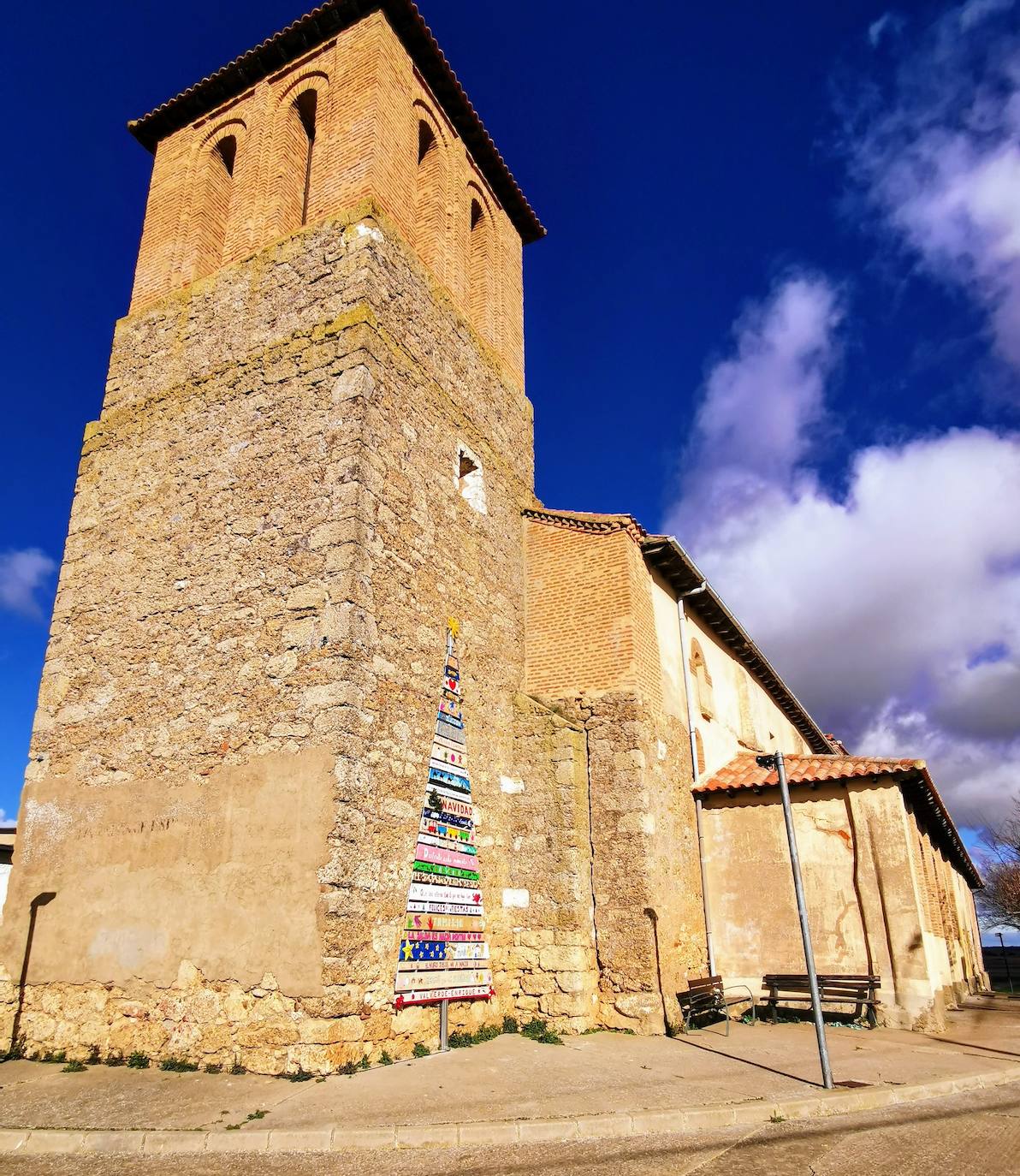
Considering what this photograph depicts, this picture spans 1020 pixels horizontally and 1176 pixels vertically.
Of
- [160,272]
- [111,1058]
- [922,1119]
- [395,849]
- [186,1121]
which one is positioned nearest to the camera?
[186,1121]

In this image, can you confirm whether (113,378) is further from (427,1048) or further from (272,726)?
(427,1048)

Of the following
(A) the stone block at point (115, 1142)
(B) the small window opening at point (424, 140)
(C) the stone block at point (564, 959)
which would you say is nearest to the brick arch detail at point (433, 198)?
(B) the small window opening at point (424, 140)

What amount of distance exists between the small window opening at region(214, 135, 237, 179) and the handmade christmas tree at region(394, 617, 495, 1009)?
8921 mm

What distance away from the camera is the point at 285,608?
8.24 meters

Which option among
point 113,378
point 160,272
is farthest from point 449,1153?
point 160,272

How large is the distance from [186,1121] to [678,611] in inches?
372

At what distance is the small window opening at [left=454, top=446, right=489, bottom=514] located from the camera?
11070 millimetres

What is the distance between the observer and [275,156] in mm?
11977

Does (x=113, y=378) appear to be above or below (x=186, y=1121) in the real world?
above

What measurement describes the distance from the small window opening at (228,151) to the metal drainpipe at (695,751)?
9.82m

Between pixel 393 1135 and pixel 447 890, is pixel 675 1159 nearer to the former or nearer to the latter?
pixel 393 1135

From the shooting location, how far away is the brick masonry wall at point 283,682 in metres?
7.29

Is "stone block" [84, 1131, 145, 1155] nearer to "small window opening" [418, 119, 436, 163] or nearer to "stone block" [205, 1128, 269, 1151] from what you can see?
"stone block" [205, 1128, 269, 1151]

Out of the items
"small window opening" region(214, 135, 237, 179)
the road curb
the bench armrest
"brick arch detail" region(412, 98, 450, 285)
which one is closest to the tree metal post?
the road curb
